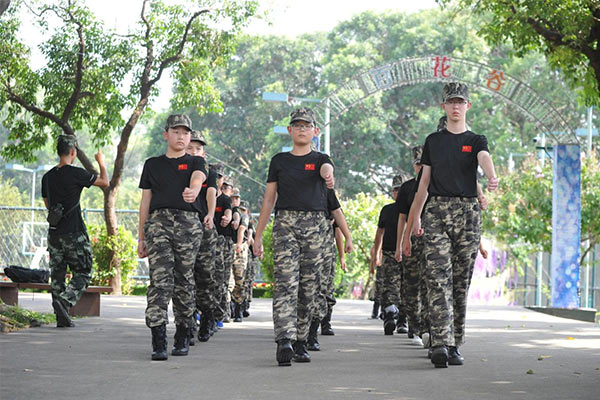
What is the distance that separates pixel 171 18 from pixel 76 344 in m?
13.4

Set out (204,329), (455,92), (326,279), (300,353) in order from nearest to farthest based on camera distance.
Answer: (455,92)
(300,353)
(326,279)
(204,329)

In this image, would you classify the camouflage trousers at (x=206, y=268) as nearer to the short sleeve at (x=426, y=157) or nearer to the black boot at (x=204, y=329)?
the black boot at (x=204, y=329)

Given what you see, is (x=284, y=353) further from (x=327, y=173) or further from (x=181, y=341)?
(x=327, y=173)

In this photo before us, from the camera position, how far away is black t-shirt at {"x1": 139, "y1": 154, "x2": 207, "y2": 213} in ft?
30.1

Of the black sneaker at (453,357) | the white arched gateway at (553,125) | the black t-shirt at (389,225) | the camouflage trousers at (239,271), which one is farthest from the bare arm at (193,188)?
the white arched gateway at (553,125)

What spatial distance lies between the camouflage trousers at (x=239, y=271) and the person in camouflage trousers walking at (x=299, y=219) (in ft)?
18.9

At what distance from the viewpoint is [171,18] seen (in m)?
22.6

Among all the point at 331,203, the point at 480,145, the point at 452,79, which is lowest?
the point at 331,203

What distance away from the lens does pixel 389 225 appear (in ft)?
44.5

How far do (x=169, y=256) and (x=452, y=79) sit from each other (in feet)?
44.2

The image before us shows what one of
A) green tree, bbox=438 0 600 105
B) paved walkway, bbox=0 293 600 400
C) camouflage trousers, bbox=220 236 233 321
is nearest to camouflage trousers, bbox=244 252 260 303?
camouflage trousers, bbox=220 236 233 321

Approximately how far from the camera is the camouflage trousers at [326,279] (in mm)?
9696

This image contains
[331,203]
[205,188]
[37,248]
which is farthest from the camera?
[37,248]

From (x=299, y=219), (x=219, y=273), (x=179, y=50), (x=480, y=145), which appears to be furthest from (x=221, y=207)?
(x=179, y=50)
